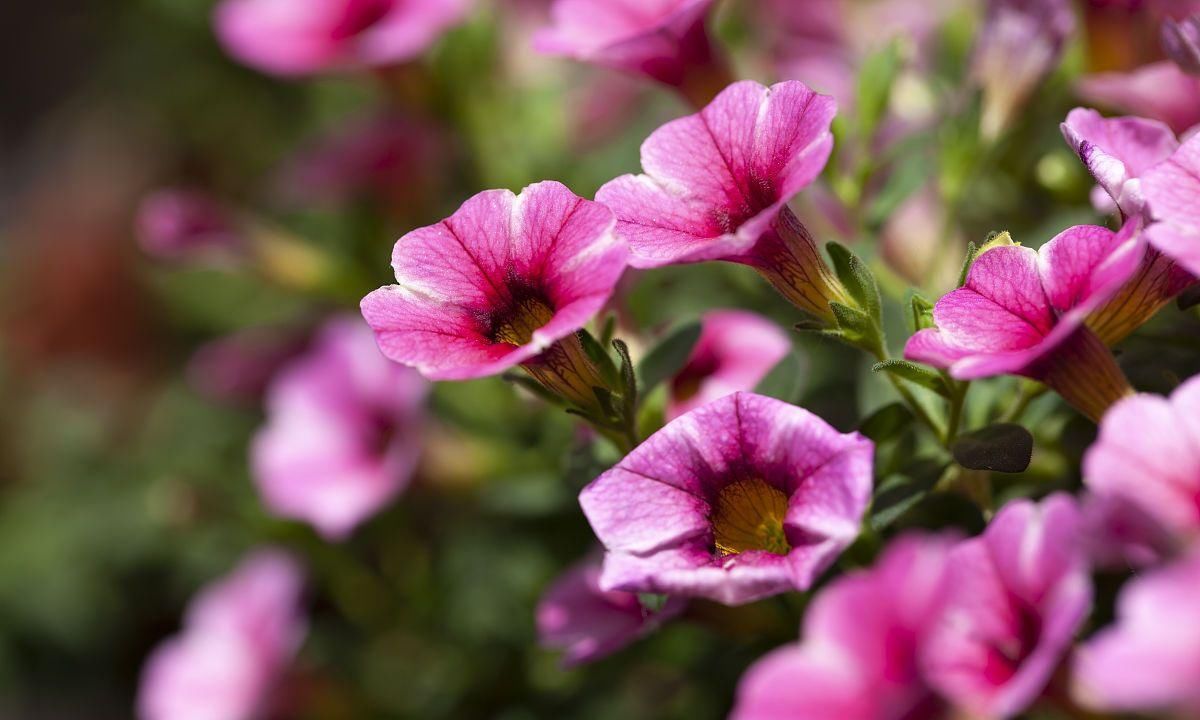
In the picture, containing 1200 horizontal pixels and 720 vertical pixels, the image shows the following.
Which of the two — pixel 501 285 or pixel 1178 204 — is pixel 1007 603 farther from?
pixel 501 285

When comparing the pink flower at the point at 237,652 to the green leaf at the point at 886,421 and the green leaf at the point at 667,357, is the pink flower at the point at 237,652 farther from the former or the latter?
the green leaf at the point at 886,421

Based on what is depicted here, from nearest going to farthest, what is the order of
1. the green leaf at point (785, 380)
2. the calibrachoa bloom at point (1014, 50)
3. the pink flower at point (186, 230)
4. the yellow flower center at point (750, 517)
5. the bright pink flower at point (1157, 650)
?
the bright pink flower at point (1157, 650)
the yellow flower center at point (750, 517)
the green leaf at point (785, 380)
the calibrachoa bloom at point (1014, 50)
the pink flower at point (186, 230)

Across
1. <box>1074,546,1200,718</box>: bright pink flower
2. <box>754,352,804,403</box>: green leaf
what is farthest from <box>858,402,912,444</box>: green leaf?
<box>1074,546,1200,718</box>: bright pink flower

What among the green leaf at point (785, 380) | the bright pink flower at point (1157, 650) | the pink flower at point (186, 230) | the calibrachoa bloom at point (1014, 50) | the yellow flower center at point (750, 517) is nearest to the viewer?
the bright pink flower at point (1157, 650)

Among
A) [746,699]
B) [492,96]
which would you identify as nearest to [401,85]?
[492,96]

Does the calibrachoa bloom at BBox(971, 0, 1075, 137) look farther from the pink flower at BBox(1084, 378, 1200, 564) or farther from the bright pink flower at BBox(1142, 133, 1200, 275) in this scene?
the pink flower at BBox(1084, 378, 1200, 564)

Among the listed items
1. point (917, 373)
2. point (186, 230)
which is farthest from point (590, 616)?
point (186, 230)

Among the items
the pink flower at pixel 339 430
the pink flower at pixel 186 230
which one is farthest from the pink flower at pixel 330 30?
the pink flower at pixel 339 430

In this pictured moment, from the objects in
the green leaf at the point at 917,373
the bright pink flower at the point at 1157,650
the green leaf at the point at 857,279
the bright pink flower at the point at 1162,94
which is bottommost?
the green leaf at the point at 917,373
